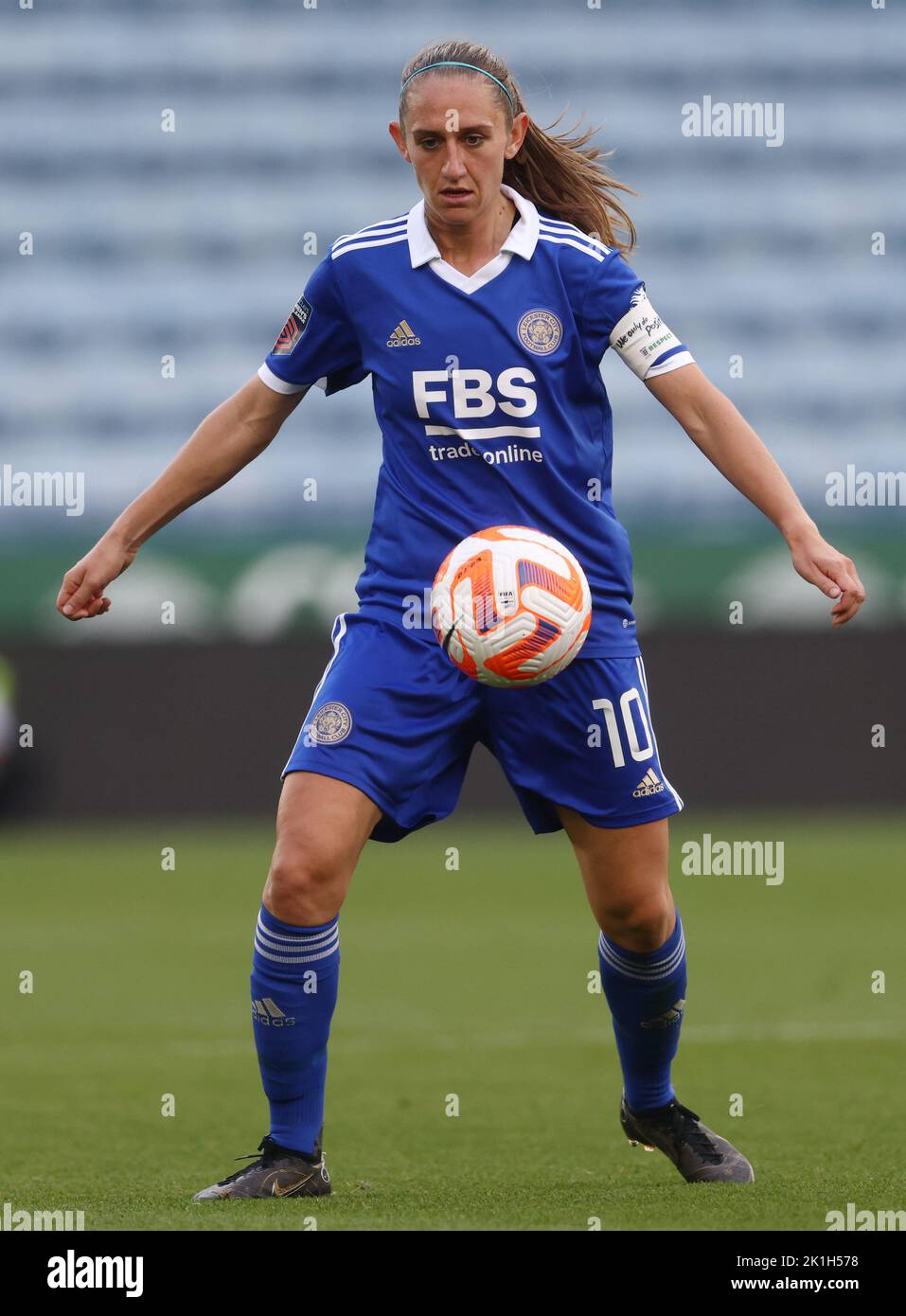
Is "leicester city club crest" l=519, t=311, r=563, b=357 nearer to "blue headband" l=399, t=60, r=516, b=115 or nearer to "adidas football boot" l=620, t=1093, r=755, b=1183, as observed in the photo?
"blue headband" l=399, t=60, r=516, b=115

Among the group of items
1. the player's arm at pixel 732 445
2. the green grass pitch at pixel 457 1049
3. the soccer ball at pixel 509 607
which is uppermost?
the player's arm at pixel 732 445

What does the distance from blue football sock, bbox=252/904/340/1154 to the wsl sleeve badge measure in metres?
1.15

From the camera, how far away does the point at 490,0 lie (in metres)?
21.5

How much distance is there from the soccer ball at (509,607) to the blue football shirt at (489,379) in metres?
0.12

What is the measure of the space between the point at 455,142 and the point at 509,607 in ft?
2.88

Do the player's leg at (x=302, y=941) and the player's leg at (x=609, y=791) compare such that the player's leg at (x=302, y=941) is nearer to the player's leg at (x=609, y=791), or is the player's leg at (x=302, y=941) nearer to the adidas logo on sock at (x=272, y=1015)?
the adidas logo on sock at (x=272, y=1015)

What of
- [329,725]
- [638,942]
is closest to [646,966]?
[638,942]

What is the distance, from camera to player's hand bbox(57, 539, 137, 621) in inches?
168

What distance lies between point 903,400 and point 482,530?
53.4 ft

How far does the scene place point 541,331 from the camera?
13.2 feet

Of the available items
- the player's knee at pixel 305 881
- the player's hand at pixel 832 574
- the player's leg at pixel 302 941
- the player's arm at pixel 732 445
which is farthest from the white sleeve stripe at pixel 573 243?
the player's knee at pixel 305 881

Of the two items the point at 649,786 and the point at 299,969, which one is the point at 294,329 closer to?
the point at 649,786

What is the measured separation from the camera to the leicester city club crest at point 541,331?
13.1 ft

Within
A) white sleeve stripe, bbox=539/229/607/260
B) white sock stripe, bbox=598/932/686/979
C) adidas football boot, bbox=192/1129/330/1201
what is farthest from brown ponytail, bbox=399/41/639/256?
adidas football boot, bbox=192/1129/330/1201
